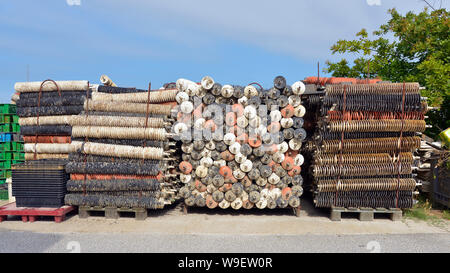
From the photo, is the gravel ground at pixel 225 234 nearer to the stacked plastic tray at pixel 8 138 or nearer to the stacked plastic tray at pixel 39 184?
the stacked plastic tray at pixel 39 184

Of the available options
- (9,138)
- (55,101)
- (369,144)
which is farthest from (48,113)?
→ (369,144)

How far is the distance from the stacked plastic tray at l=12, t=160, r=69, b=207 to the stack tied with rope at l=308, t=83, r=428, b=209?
5.83 m

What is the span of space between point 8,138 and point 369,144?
38.6ft

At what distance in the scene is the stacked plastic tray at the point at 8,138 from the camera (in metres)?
9.39

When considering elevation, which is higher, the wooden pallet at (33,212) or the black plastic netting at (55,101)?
the black plastic netting at (55,101)

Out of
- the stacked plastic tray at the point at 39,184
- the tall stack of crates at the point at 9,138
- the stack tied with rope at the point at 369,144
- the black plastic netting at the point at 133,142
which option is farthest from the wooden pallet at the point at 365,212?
the tall stack of crates at the point at 9,138

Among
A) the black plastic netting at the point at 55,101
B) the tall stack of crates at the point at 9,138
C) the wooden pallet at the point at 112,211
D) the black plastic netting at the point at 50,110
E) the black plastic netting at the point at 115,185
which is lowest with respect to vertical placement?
the wooden pallet at the point at 112,211

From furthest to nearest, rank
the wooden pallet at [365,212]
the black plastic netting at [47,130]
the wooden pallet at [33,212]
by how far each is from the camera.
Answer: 1. the black plastic netting at [47,130]
2. the wooden pallet at [365,212]
3. the wooden pallet at [33,212]

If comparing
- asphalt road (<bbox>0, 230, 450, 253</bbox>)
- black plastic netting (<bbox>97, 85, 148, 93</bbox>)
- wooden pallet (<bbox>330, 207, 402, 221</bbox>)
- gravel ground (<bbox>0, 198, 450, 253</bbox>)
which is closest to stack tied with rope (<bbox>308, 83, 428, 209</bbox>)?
wooden pallet (<bbox>330, 207, 402, 221</bbox>)

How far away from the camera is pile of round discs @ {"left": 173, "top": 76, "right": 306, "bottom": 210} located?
5.83 metres

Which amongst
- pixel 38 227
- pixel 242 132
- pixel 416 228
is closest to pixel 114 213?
pixel 38 227

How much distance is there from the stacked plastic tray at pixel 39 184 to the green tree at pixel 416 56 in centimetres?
1034

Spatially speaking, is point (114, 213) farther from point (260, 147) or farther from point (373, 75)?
point (373, 75)

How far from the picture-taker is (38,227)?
5383mm
